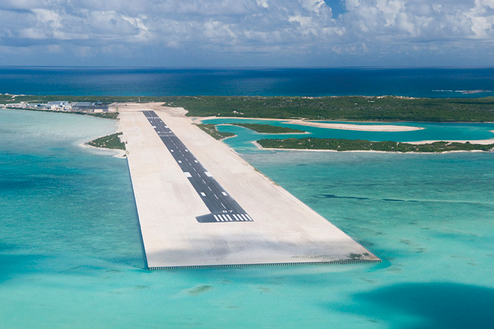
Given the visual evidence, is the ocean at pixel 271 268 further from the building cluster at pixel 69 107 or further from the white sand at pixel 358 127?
the building cluster at pixel 69 107

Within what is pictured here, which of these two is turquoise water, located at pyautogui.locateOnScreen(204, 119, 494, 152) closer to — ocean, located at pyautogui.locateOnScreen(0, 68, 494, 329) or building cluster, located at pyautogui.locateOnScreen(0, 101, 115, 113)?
ocean, located at pyautogui.locateOnScreen(0, 68, 494, 329)

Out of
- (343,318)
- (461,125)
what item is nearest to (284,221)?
(343,318)

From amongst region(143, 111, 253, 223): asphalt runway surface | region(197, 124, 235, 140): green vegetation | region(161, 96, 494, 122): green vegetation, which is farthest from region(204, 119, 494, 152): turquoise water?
region(143, 111, 253, 223): asphalt runway surface

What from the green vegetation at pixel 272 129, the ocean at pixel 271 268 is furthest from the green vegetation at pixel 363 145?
the ocean at pixel 271 268

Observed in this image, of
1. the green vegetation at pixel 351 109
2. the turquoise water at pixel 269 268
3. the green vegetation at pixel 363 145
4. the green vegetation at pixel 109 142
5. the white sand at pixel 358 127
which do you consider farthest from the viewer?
the green vegetation at pixel 351 109

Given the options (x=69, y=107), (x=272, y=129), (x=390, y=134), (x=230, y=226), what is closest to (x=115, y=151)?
(x=272, y=129)

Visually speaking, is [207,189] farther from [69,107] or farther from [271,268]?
[69,107]
